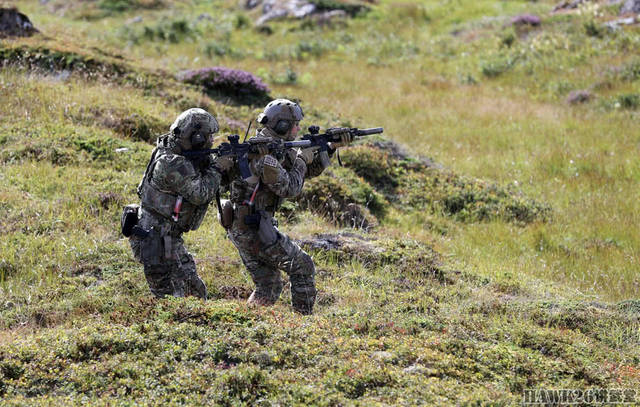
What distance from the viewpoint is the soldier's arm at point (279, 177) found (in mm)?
6567

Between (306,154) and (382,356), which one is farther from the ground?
(306,154)

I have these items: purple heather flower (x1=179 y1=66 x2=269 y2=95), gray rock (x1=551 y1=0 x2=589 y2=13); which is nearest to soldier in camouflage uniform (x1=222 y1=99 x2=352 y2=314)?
Result: purple heather flower (x1=179 y1=66 x2=269 y2=95)

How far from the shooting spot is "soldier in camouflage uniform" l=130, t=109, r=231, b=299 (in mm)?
6395

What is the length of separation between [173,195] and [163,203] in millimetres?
121

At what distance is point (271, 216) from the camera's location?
7051 mm

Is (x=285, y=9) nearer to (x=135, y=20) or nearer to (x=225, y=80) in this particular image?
(x=135, y=20)

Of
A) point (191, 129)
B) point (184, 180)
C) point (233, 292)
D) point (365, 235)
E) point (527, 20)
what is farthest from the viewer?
point (527, 20)

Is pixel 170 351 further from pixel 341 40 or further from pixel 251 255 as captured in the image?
pixel 341 40

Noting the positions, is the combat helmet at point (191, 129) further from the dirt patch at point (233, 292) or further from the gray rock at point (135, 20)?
the gray rock at point (135, 20)

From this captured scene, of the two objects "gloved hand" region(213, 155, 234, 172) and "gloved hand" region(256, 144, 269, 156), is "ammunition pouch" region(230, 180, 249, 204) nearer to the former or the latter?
"gloved hand" region(213, 155, 234, 172)

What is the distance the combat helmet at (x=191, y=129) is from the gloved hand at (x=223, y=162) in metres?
0.21

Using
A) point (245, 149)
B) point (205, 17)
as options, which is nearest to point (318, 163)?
point (245, 149)

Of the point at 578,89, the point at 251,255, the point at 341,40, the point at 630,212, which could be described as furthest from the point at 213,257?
the point at 341,40

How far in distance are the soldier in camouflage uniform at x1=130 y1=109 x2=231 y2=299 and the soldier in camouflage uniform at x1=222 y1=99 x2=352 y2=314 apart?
1.20ft
